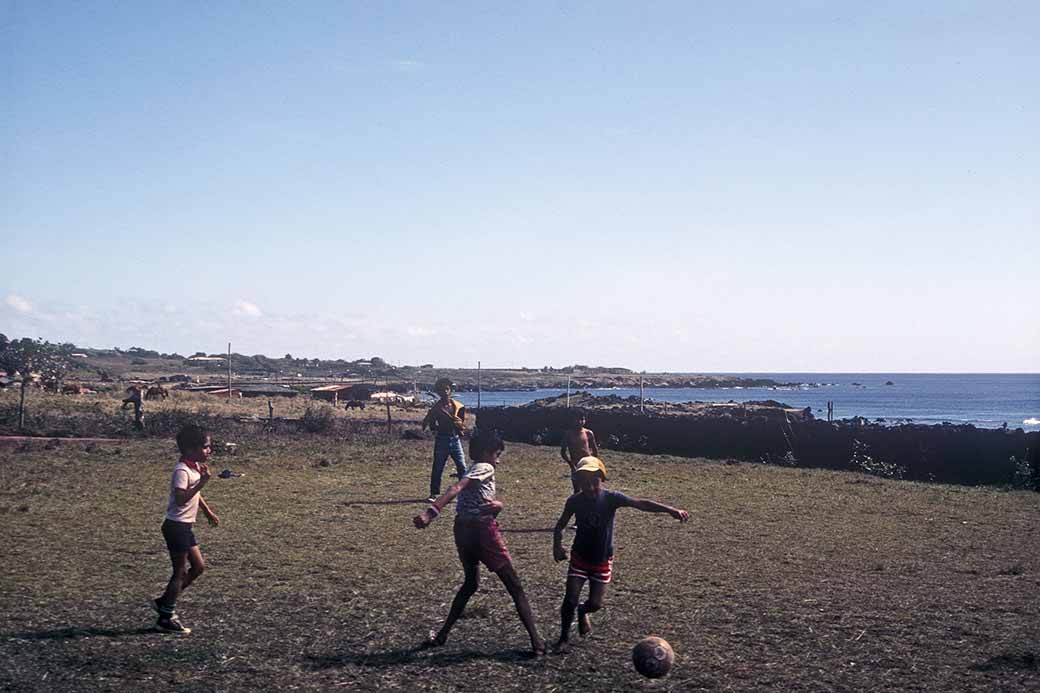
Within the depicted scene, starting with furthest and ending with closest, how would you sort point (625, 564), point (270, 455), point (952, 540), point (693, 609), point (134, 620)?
point (270, 455)
point (952, 540)
point (625, 564)
point (693, 609)
point (134, 620)

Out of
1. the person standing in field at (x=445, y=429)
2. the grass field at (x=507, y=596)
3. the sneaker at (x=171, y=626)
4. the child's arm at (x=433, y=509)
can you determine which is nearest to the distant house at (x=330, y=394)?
the grass field at (x=507, y=596)

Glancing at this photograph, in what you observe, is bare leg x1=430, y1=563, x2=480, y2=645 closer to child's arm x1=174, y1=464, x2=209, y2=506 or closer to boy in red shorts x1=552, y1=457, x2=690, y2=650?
boy in red shorts x1=552, y1=457, x2=690, y2=650

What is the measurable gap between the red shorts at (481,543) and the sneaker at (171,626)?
8.09ft

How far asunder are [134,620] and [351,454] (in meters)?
18.2

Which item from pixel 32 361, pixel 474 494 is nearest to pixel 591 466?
pixel 474 494

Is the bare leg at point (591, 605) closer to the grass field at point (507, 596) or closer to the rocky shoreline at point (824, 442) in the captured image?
the grass field at point (507, 596)

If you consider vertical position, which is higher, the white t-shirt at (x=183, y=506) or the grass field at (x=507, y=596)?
the white t-shirt at (x=183, y=506)

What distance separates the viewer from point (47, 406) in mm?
39594

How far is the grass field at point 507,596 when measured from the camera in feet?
23.5

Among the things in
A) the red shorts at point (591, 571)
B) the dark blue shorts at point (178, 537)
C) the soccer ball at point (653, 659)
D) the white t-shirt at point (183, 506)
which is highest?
the white t-shirt at point (183, 506)

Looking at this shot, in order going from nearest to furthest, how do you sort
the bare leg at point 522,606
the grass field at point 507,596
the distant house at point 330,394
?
the grass field at point 507,596 < the bare leg at point 522,606 < the distant house at point 330,394

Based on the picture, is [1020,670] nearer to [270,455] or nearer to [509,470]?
[509,470]

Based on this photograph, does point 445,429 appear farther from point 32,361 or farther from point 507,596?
point 32,361

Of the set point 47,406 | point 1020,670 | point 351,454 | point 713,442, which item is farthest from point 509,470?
point 47,406
